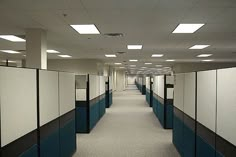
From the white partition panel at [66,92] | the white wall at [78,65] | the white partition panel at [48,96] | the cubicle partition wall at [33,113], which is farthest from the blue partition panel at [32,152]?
the white wall at [78,65]

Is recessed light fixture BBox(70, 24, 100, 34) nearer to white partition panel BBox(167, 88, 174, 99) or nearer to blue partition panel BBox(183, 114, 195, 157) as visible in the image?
blue partition panel BBox(183, 114, 195, 157)

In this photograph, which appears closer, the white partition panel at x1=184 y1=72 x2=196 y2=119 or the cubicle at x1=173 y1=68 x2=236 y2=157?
the cubicle at x1=173 y1=68 x2=236 y2=157

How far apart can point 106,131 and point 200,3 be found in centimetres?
450

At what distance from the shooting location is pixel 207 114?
286 cm

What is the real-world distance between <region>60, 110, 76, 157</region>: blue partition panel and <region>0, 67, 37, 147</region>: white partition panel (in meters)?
1.15

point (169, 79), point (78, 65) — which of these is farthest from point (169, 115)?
Answer: point (78, 65)

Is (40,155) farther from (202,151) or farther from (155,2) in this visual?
(155,2)

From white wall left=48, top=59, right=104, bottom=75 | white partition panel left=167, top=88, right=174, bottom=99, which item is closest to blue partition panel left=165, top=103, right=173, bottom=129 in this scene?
white partition panel left=167, top=88, right=174, bottom=99

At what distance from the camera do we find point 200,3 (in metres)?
3.26

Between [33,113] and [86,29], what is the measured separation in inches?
112

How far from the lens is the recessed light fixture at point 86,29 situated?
4.75m

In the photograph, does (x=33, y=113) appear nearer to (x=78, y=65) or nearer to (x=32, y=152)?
(x=32, y=152)

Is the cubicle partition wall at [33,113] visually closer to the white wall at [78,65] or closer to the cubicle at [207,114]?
the cubicle at [207,114]

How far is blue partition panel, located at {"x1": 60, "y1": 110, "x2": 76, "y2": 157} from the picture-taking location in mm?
3763
